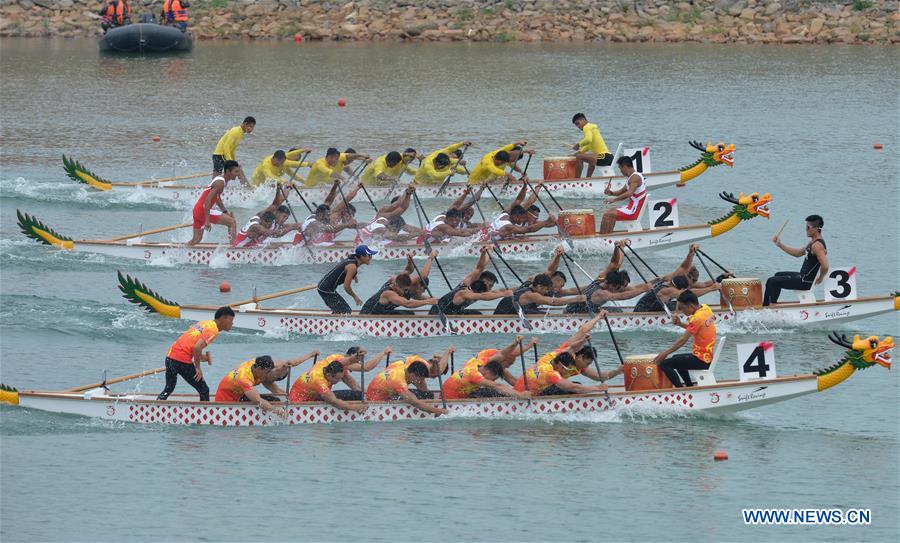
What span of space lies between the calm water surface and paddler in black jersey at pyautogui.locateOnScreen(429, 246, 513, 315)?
2.44 feet

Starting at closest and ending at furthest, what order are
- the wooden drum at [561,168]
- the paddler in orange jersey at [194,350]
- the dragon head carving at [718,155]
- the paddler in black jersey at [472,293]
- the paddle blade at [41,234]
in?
the paddler in orange jersey at [194,350] < the paddler in black jersey at [472,293] < the paddle blade at [41,234] < the dragon head carving at [718,155] < the wooden drum at [561,168]

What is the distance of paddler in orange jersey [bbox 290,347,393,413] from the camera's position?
903 inches

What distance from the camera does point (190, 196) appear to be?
39.1 metres

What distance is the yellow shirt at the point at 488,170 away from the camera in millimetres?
36219

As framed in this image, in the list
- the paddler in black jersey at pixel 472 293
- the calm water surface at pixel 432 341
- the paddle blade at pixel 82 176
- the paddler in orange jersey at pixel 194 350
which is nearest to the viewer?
the calm water surface at pixel 432 341

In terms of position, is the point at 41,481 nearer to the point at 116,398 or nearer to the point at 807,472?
the point at 116,398

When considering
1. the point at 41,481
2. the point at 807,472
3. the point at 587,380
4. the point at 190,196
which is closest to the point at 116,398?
the point at 41,481

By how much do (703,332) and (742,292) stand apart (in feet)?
16.1

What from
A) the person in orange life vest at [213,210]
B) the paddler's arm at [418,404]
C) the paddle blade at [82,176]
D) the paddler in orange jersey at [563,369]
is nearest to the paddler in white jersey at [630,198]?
the person in orange life vest at [213,210]

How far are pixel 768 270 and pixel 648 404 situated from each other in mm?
10021

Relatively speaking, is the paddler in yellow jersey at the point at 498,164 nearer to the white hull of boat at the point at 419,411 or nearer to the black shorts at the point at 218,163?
the black shorts at the point at 218,163

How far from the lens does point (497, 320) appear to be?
27797 millimetres

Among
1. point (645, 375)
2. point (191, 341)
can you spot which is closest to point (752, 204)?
point (645, 375)

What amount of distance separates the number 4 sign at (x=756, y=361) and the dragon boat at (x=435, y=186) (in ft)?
43.5
